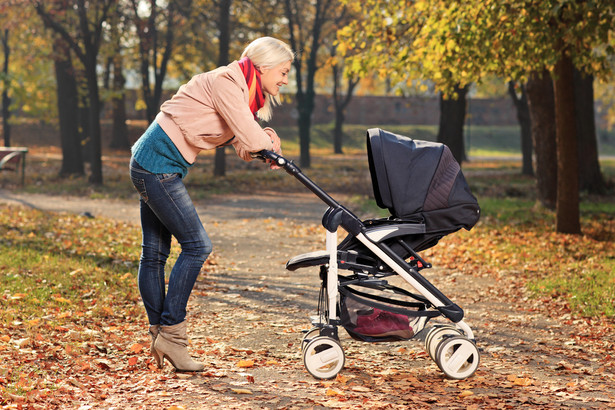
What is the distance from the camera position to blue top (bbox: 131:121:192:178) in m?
4.31

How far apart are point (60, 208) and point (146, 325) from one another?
976 cm

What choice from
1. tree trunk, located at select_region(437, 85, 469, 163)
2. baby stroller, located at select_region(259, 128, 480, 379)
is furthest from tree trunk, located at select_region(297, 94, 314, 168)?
baby stroller, located at select_region(259, 128, 480, 379)

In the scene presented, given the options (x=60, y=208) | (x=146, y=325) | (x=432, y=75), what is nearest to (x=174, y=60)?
(x=60, y=208)

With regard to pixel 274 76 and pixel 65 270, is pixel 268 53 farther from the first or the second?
pixel 65 270

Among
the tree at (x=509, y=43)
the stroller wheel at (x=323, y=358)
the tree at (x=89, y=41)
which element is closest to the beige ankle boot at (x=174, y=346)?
the stroller wheel at (x=323, y=358)

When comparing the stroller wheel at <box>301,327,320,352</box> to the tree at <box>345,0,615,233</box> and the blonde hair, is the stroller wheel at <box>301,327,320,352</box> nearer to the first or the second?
the blonde hair

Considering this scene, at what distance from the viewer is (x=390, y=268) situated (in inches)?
183

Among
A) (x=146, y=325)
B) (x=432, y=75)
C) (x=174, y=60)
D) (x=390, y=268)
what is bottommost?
(x=146, y=325)

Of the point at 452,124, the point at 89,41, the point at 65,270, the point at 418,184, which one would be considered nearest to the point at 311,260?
the point at 418,184

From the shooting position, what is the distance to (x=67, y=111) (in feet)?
78.9

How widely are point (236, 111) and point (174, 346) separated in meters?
1.46

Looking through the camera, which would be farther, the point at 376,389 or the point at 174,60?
the point at 174,60

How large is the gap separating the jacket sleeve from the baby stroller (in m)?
0.30

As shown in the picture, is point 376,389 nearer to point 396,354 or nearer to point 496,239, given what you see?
point 396,354
